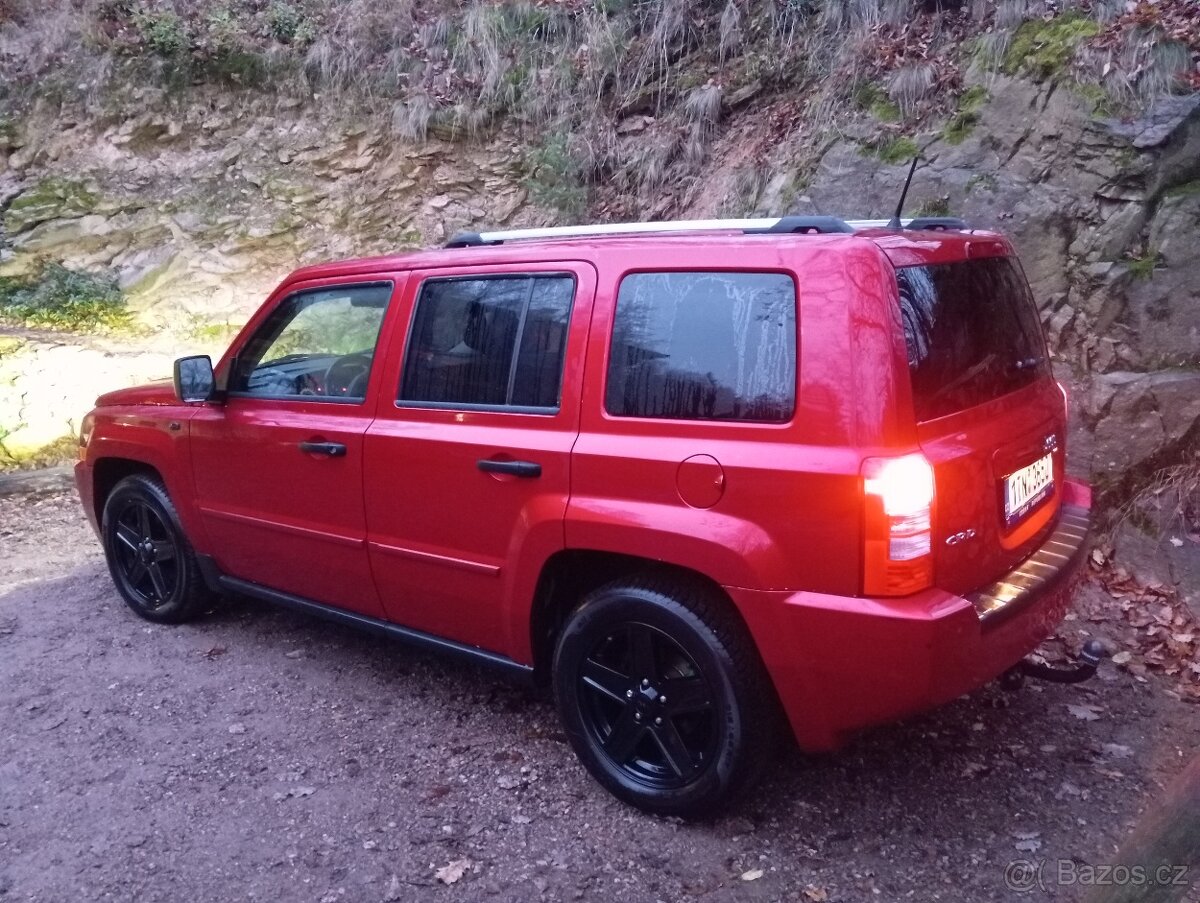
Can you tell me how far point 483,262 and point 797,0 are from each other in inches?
246

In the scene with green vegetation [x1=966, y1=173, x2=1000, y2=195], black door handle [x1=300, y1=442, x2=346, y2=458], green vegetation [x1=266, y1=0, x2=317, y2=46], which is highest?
green vegetation [x1=266, y1=0, x2=317, y2=46]

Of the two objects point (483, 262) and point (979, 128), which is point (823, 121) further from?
point (483, 262)

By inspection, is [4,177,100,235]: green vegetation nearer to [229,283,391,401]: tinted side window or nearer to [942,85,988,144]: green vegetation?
[229,283,391,401]: tinted side window

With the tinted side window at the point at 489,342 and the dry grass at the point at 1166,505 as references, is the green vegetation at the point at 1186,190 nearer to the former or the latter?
the dry grass at the point at 1166,505

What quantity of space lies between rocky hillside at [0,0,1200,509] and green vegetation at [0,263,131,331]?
31 mm

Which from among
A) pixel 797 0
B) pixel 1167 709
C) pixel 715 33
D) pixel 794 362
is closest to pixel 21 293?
pixel 715 33

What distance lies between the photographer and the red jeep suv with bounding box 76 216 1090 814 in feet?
9.07

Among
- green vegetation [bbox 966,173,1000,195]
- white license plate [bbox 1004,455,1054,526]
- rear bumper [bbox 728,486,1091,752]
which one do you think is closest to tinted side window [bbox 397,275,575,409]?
rear bumper [bbox 728,486,1091,752]

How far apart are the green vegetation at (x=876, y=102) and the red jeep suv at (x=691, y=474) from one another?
4217 mm

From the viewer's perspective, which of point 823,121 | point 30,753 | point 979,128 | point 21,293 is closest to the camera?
point 30,753

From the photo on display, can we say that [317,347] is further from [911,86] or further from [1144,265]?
[911,86]

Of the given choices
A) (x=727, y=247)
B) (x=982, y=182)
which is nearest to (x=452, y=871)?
(x=727, y=247)

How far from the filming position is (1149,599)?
4.92 meters

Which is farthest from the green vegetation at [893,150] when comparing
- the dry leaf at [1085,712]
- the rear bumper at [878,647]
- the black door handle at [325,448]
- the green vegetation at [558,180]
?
the black door handle at [325,448]
